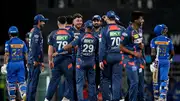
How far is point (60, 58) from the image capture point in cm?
1614

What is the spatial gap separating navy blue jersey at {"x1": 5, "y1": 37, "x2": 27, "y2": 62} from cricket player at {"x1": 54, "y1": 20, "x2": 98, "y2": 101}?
2118 millimetres

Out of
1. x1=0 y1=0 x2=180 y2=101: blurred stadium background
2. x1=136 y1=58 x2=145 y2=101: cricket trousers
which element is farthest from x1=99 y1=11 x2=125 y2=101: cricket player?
x1=0 y1=0 x2=180 y2=101: blurred stadium background

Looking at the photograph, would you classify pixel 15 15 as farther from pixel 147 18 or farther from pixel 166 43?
pixel 166 43

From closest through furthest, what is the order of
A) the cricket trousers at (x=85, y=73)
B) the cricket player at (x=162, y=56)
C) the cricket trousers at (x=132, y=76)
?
the cricket trousers at (x=132, y=76)
the cricket trousers at (x=85, y=73)
the cricket player at (x=162, y=56)

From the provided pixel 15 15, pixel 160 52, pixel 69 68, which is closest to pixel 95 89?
pixel 69 68

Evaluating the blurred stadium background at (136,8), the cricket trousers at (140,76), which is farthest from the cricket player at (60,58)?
the blurred stadium background at (136,8)

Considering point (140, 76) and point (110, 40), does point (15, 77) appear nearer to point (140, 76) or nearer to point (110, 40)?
point (110, 40)

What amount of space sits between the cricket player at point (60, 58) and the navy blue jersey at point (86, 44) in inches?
8.9

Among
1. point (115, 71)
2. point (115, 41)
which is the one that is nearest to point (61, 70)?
point (115, 71)

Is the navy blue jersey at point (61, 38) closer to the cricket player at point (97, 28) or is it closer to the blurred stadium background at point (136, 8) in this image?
the cricket player at point (97, 28)

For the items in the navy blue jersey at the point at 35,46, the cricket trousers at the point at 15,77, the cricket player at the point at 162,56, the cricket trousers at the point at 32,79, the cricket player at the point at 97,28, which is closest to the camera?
the cricket player at the point at 97,28

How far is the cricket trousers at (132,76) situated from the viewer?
15.1 metres

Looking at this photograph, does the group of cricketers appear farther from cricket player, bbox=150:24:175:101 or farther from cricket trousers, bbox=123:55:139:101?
cricket player, bbox=150:24:175:101

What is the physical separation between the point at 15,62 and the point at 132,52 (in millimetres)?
3939
